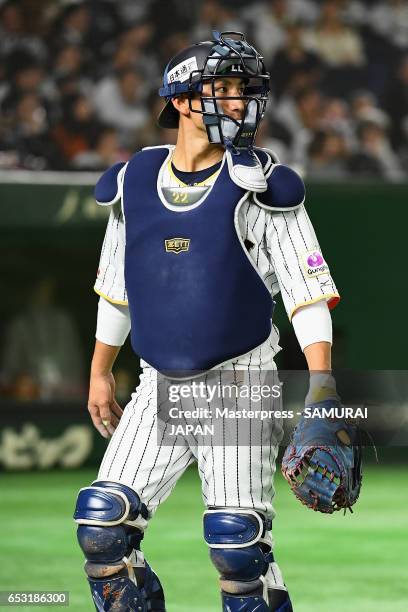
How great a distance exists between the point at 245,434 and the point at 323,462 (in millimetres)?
306

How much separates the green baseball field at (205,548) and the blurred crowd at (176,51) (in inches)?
123

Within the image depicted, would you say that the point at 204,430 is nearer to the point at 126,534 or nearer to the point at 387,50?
the point at 126,534

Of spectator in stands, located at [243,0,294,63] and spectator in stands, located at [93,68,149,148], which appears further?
spectator in stands, located at [243,0,294,63]

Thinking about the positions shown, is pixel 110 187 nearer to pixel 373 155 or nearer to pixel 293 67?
pixel 373 155

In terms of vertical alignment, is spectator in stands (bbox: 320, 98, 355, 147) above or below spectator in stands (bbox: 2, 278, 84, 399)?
above

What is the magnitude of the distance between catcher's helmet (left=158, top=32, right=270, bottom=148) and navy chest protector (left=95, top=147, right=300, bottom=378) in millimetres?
118

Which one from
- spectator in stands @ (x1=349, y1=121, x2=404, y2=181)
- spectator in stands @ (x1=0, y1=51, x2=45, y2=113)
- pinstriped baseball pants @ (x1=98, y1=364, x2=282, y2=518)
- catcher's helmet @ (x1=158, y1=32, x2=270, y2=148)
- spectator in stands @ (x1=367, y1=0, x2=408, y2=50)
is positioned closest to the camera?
pinstriped baseball pants @ (x1=98, y1=364, x2=282, y2=518)

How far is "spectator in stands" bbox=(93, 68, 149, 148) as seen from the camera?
42.0 ft

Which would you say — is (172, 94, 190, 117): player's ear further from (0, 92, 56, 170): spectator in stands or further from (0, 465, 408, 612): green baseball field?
(0, 92, 56, 170): spectator in stands

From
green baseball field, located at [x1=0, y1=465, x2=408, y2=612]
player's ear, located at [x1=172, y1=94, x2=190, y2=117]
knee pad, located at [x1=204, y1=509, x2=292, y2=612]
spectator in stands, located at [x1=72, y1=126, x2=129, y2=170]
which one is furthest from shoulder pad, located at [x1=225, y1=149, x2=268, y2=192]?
spectator in stands, located at [x1=72, y1=126, x2=129, y2=170]

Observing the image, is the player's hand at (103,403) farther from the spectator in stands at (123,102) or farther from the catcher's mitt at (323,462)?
the spectator in stands at (123,102)

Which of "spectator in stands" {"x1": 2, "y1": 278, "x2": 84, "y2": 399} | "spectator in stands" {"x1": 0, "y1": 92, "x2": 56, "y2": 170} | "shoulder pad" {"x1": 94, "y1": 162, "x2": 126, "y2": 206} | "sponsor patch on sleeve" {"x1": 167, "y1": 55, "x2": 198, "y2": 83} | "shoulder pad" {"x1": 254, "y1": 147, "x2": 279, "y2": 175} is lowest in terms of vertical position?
"spectator in stands" {"x1": 2, "y1": 278, "x2": 84, "y2": 399}

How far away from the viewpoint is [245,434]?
4305mm

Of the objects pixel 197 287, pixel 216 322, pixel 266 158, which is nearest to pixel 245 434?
pixel 216 322
